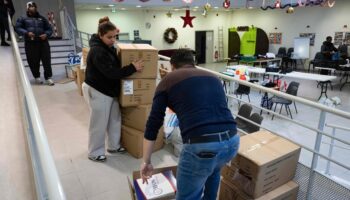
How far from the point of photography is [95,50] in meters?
2.48

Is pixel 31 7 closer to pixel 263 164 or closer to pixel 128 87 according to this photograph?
pixel 128 87

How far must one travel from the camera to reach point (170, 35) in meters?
13.9

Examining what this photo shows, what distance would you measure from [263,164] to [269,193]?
0.31 metres

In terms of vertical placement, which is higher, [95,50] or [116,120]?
[95,50]

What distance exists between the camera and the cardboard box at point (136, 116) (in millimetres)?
2822

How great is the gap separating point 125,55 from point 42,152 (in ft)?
6.14

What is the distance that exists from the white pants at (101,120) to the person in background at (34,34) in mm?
2898

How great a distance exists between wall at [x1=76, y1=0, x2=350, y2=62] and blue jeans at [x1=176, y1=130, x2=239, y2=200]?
11.8m

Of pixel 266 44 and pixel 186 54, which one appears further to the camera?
pixel 266 44

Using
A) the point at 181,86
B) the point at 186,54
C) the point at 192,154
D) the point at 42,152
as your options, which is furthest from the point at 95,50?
the point at 42,152

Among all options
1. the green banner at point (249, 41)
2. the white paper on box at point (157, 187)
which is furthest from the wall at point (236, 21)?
the white paper on box at point (157, 187)

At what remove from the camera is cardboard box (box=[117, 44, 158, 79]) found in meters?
2.62

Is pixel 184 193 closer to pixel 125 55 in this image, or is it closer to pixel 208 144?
pixel 208 144

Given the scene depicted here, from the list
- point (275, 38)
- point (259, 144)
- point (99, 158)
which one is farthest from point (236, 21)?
point (259, 144)
